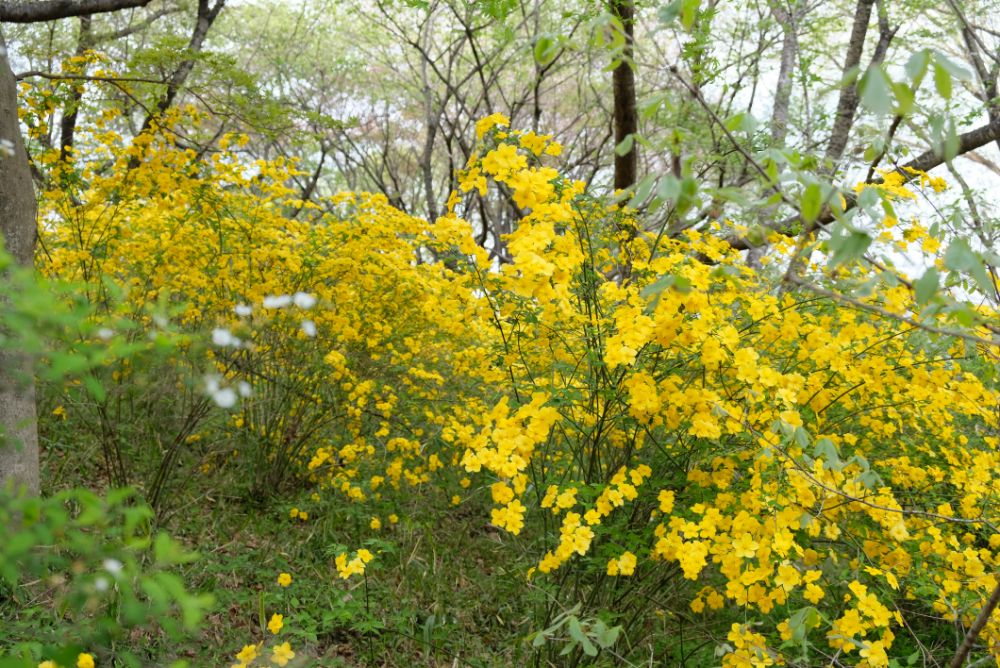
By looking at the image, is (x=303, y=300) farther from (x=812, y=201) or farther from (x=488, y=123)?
(x=812, y=201)

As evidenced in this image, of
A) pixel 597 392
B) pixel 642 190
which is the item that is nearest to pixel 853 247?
pixel 642 190

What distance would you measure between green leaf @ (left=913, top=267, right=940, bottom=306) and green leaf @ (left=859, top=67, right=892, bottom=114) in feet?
0.93

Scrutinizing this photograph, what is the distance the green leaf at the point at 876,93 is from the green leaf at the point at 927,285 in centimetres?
28

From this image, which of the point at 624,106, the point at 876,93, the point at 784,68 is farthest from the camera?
the point at 784,68

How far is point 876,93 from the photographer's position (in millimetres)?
846

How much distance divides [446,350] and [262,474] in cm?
138

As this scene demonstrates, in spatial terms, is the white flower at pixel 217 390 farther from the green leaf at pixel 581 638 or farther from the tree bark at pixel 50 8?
the green leaf at pixel 581 638

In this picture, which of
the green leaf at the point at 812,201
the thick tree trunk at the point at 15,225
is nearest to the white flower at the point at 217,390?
the thick tree trunk at the point at 15,225

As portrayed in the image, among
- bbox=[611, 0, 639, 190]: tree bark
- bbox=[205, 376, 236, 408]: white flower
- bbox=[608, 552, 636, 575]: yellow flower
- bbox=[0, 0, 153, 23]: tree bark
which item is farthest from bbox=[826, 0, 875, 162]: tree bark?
bbox=[0, 0, 153, 23]: tree bark

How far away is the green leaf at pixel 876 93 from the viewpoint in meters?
0.83

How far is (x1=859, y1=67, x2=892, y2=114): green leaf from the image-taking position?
832mm

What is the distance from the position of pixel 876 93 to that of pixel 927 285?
308mm

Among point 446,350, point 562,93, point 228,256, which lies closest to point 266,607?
point 228,256

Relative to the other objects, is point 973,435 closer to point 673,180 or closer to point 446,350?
point 446,350
